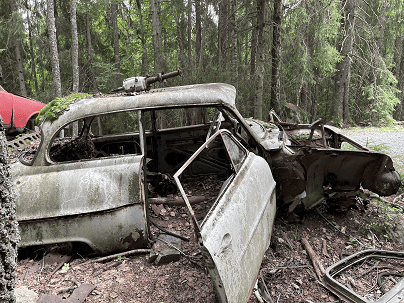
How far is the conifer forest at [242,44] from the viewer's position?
8344 millimetres

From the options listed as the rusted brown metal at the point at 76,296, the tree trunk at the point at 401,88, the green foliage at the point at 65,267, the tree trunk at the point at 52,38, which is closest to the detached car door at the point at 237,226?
the rusted brown metal at the point at 76,296

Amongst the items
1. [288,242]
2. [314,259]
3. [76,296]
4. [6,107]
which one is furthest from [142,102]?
[6,107]

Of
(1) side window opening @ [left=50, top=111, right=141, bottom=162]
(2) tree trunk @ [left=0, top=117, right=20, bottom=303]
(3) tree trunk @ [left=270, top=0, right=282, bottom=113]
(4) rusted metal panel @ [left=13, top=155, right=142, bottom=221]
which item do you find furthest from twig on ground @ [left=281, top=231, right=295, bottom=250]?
(3) tree trunk @ [left=270, top=0, right=282, bottom=113]

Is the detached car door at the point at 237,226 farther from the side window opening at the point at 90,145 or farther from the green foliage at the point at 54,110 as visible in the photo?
the green foliage at the point at 54,110

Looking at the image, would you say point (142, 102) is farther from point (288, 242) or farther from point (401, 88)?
point (401, 88)

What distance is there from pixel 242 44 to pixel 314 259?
13.1m

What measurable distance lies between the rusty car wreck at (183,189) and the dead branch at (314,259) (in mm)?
441

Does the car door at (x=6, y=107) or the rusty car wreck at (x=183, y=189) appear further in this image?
the car door at (x=6, y=107)

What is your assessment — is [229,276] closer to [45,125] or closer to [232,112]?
[232,112]

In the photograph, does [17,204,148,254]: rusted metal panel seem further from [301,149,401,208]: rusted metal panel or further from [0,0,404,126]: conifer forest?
[0,0,404,126]: conifer forest

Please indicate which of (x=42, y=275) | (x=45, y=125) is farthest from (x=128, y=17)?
(x=42, y=275)

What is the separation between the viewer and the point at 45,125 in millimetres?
3018

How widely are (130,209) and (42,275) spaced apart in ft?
3.73

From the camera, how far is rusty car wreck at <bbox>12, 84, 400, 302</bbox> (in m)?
2.06
